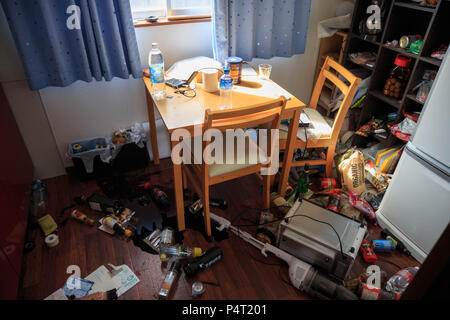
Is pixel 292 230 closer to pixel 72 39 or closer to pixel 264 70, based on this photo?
pixel 264 70

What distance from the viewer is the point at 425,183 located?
1675 mm

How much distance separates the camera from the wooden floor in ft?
5.38

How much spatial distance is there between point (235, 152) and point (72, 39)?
1.22 metres

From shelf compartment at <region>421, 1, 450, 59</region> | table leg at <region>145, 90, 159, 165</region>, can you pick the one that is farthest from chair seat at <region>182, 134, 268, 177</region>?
shelf compartment at <region>421, 1, 450, 59</region>

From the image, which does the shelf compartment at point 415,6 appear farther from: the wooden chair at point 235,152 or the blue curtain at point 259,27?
the wooden chair at point 235,152

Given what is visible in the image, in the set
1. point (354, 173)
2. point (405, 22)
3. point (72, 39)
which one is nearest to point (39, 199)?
point (72, 39)

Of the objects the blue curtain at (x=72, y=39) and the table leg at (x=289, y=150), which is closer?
the blue curtain at (x=72, y=39)

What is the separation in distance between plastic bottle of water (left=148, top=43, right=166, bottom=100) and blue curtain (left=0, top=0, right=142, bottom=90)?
183 mm

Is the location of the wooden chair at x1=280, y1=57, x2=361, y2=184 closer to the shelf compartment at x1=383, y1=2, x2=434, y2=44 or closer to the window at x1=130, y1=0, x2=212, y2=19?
the shelf compartment at x1=383, y1=2, x2=434, y2=44

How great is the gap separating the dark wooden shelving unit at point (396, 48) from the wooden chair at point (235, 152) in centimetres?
106

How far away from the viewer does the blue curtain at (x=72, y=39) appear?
1.75m

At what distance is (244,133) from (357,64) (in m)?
1.32

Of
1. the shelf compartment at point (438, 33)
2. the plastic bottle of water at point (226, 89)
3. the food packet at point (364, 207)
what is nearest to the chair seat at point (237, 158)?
the plastic bottle of water at point (226, 89)
